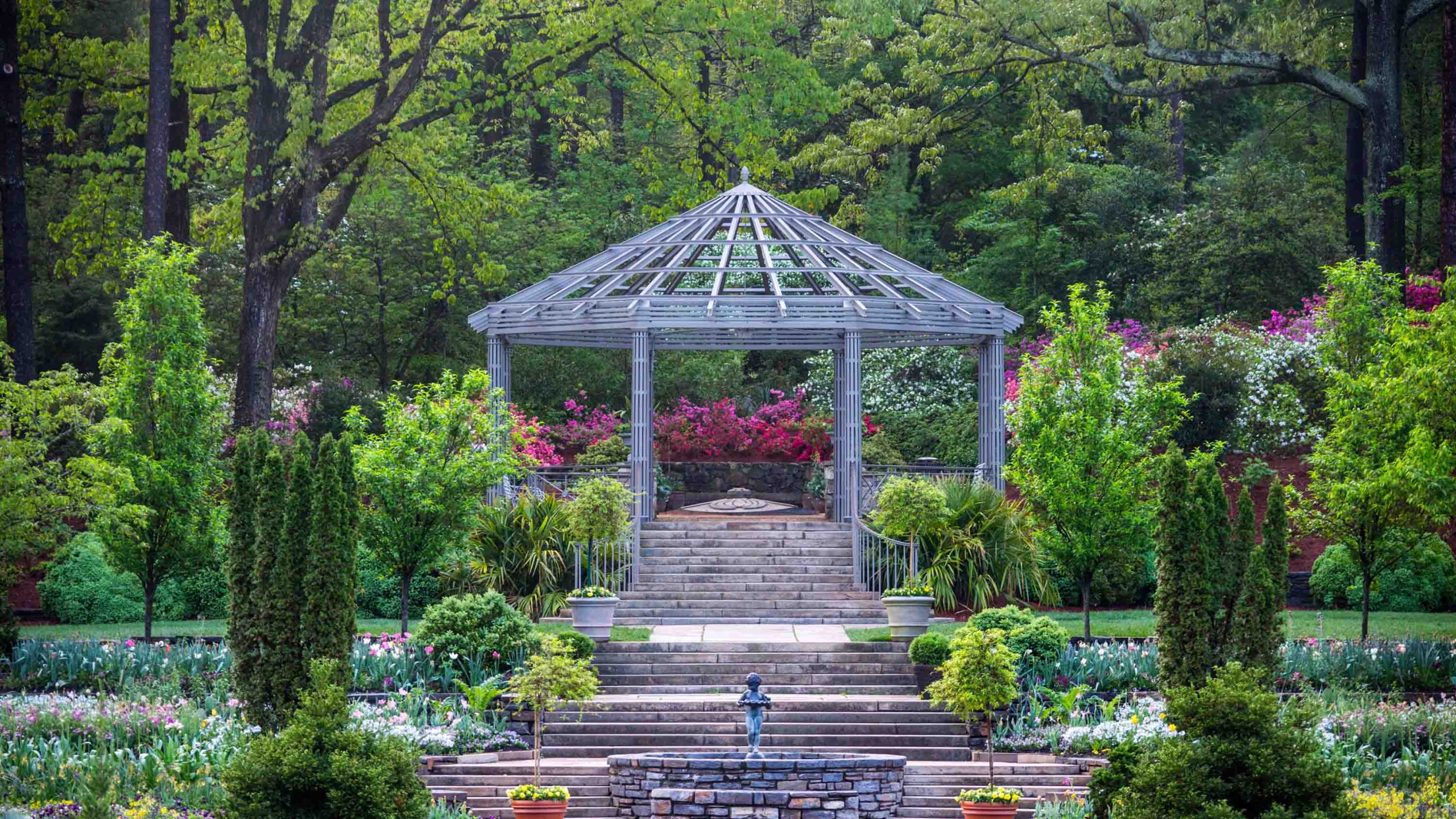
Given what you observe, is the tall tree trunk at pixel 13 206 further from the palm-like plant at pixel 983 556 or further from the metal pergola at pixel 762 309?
the palm-like plant at pixel 983 556

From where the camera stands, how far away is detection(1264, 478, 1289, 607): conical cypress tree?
14.1 m

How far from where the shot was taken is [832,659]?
17047 millimetres

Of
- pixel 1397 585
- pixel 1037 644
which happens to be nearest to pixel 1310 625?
pixel 1397 585

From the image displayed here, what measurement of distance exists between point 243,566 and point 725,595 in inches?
302

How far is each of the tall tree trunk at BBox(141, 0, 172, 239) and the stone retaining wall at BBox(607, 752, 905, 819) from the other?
12345 mm

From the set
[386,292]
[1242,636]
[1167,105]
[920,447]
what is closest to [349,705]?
[1242,636]

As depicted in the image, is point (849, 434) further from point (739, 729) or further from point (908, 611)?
point (739, 729)

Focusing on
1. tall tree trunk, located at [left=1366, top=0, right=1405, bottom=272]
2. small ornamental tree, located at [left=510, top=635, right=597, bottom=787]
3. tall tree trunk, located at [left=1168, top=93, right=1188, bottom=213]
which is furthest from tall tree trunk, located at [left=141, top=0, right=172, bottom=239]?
tall tree trunk, located at [left=1168, top=93, right=1188, bottom=213]

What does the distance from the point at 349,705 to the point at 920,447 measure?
61.2 feet

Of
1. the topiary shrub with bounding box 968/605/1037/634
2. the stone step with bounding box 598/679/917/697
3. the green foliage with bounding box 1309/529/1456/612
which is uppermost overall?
the green foliage with bounding box 1309/529/1456/612

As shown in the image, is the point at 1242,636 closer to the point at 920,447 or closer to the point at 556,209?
the point at 920,447

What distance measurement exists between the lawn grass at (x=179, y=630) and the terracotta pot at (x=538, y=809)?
4903 mm

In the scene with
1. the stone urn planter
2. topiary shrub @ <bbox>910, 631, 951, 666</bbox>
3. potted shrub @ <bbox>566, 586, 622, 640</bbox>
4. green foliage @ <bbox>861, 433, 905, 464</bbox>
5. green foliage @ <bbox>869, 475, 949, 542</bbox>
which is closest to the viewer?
topiary shrub @ <bbox>910, 631, 951, 666</bbox>

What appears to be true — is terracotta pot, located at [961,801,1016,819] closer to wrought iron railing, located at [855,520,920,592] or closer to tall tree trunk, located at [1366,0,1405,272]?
wrought iron railing, located at [855,520,920,592]
